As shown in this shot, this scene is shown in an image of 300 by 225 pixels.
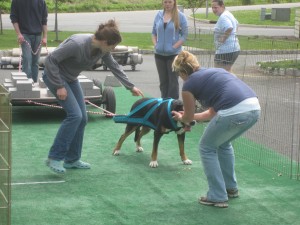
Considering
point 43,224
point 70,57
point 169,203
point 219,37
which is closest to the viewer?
point 43,224

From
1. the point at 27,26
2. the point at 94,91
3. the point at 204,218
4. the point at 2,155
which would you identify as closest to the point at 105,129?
the point at 94,91

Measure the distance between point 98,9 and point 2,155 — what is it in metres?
42.5

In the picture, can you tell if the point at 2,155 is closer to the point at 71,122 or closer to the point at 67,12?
the point at 71,122

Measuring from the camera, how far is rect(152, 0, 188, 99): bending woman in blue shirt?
1080 cm

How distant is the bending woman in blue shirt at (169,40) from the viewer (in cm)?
1080

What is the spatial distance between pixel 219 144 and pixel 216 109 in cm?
31

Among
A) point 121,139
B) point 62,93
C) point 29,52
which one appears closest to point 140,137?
point 121,139

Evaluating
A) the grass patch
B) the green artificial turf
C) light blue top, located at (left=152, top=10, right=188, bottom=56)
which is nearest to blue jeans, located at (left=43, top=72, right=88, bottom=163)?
the green artificial turf

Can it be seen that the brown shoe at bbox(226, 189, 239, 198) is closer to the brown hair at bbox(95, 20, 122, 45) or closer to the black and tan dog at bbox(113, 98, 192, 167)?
the black and tan dog at bbox(113, 98, 192, 167)

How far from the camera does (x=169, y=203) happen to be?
6867 millimetres

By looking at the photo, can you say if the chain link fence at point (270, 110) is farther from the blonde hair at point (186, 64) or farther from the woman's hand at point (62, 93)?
the woman's hand at point (62, 93)

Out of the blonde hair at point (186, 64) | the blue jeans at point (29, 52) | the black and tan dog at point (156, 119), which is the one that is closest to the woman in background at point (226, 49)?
the black and tan dog at point (156, 119)

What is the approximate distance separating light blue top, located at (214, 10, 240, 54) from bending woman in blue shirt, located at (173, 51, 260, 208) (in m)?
3.26

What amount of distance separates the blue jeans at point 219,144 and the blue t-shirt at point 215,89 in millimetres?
126
